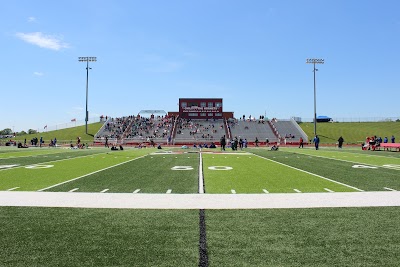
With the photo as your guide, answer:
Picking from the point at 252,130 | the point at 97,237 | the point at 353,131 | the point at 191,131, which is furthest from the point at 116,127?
the point at 97,237

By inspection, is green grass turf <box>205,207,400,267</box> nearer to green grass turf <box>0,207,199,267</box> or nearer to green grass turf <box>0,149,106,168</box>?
green grass turf <box>0,207,199,267</box>

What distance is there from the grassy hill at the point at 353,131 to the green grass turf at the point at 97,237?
233 feet

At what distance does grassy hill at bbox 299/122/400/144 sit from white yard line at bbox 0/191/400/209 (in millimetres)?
66815

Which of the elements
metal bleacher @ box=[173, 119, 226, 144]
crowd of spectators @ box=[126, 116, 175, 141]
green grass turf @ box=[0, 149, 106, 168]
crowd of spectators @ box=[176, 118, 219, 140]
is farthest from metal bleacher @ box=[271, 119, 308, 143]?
Result: green grass turf @ box=[0, 149, 106, 168]

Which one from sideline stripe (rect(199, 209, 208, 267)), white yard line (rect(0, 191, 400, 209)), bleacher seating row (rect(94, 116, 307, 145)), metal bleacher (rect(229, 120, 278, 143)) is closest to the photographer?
sideline stripe (rect(199, 209, 208, 267))

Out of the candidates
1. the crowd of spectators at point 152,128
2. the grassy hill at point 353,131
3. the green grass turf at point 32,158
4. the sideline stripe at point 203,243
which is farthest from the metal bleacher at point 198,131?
the sideline stripe at point 203,243

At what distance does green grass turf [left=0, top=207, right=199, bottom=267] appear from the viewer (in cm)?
520

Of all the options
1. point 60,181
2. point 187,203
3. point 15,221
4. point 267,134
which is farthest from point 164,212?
point 267,134

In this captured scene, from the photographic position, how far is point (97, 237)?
6270 mm

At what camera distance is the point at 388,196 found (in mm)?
10320

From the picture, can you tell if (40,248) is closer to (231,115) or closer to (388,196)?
(388,196)

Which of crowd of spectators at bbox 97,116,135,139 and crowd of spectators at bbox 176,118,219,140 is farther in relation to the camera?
crowd of spectators at bbox 97,116,135,139

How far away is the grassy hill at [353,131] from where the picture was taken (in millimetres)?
76569

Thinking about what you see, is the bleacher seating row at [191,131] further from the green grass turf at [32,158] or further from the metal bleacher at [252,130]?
the green grass turf at [32,158]
